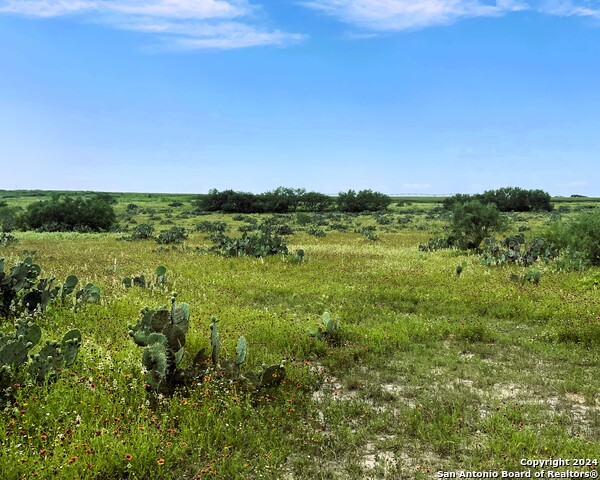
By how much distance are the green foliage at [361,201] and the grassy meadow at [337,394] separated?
6748 cm

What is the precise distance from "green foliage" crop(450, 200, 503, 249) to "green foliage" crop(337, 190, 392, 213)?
54911 millimetres

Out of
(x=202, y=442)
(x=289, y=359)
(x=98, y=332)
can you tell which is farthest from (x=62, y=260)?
(x=202, y=442)

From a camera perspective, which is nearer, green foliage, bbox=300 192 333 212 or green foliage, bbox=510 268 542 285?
green foliage, bbox=510 268 542 285

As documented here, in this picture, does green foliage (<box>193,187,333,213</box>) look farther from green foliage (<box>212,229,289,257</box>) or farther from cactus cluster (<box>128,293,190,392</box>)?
cactus cluster (<box>128,293,190,392</box>)

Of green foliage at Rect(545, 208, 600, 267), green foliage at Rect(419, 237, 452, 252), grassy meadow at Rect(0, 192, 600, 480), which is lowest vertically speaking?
grassy meadow at Rect(0, 192, 600, 480)

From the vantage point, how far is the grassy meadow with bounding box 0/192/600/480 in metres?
5.30

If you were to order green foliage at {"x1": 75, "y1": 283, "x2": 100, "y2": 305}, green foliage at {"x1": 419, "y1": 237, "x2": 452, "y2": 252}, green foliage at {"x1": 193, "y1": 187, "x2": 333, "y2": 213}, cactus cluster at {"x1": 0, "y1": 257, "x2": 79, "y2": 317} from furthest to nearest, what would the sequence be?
green foliage at {"x1": 193, "y1": 187, "x2": 333, "y2": 213}
green foliage at {"x1": 419, "y1": 237, "x2": 452, "y2": 252}
green foliage at {"x1": 75, "y1": 283, "x2": 100, "y2": 305}
cactus cluster at {"x1": 0, "y1": 257, "x2": 79, "y2": 317}

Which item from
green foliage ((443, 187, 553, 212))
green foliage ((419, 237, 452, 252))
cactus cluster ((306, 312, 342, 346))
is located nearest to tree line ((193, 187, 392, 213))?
green foliage ((443, 187, 553, 212))

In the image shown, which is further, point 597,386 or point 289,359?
point 289,359

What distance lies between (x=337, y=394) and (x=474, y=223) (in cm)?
2024

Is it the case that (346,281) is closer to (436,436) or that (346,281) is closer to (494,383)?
(494,383)

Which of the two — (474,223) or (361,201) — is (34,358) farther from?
(361,201)

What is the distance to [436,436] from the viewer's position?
233 inches

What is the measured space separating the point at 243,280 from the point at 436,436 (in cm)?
1124
